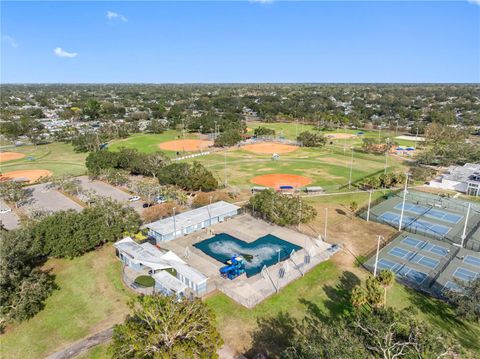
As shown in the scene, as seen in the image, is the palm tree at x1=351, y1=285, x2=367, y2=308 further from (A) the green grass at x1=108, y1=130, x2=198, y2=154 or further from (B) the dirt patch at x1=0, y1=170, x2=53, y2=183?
(A) the green grass at x1=108, y1=130, x2=198, y2=154

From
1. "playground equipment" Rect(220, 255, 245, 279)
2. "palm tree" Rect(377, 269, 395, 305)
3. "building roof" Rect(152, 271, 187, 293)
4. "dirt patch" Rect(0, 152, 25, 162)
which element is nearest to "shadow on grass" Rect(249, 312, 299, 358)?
"playground equipment" Rect(220, 255, 245, 279)

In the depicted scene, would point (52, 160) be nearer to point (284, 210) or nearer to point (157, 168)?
point (157, 168)

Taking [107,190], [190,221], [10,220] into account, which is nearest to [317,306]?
[190,221]

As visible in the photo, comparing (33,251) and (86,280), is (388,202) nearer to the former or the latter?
(86,280)

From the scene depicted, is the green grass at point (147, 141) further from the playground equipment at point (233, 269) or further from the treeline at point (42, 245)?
the playground equipment at point (233, 269)

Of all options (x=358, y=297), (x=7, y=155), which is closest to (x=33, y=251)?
(x=358, y=297)

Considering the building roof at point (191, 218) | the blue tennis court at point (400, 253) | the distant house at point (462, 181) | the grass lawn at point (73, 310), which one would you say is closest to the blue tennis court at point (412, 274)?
the blue tennis court at point (400, 253)

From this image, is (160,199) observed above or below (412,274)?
above
